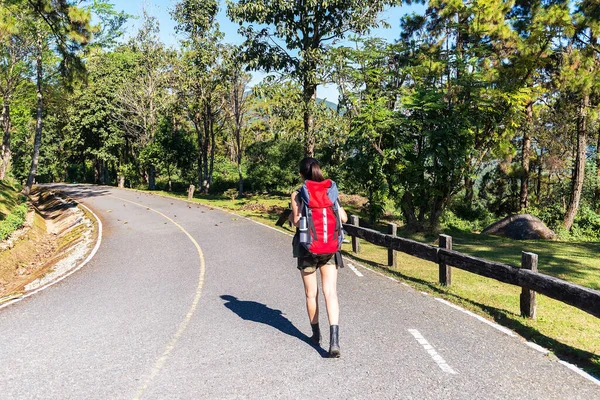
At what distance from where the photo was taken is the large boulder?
19.4 meters

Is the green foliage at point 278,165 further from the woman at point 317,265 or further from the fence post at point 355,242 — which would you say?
the woman at point 317,265

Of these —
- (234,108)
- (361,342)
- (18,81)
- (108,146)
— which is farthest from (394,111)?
(108,146)

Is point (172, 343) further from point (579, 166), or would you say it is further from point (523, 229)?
point (579, 166)

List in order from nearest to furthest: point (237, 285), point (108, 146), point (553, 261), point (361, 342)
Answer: point (361, 342) < point (237, 285) < point (553, 261) < point (108, 146)

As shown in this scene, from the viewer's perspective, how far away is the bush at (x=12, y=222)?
50.2 feet

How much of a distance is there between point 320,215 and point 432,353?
222 centimetres

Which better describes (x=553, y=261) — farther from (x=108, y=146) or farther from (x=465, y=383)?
(x=108, y=146)

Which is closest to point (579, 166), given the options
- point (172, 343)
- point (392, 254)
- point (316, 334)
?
point (392, 254)

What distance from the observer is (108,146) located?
41594 millimetres

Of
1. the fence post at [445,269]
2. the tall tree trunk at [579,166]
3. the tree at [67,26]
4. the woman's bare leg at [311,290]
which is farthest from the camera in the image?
the tall tree trunk at [579,166]

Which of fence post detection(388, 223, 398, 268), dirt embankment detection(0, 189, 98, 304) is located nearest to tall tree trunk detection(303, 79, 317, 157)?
dirt embankment detection(0, 189, 98, 304)

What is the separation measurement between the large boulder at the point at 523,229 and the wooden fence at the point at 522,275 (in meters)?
12.0

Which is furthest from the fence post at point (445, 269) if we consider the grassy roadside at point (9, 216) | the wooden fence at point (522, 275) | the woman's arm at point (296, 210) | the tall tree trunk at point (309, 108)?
the grassy roadside at point (9, 216)

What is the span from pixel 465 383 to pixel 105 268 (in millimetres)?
9581
